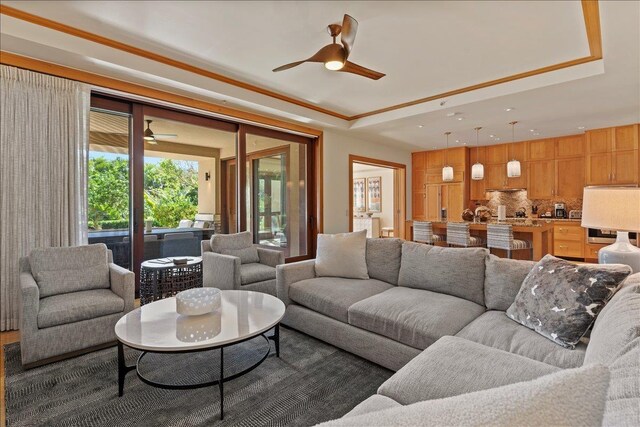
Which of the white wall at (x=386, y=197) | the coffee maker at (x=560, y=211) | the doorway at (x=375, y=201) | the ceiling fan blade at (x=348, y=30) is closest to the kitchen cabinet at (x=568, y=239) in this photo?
the coffee maker at (x=560, y=211)

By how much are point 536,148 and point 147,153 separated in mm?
7441

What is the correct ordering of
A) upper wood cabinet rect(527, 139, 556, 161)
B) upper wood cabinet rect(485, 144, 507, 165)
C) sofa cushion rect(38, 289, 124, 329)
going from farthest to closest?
upper wood cabinet rect(485, 144, 507, 165) → upper wood cabinet rect(527, 139, 556, 161) → sofa cushion rect(38, 289, 124, 329)

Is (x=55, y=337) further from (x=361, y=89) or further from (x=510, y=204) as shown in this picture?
(x=510, y=204)

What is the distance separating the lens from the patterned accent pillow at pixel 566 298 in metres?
1.64

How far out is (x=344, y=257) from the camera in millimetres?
3230

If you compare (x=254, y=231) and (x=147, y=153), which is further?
(x=254, y=231)

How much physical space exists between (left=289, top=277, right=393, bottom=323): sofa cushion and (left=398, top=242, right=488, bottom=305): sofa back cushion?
11.1 inches

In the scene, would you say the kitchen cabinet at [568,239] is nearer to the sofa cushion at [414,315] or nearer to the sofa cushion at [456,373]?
the sofa cushion at [414,315]

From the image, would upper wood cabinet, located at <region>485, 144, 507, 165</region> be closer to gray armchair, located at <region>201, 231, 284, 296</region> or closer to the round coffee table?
gray armchair, located at <region>201, 231, 284, 296</region>

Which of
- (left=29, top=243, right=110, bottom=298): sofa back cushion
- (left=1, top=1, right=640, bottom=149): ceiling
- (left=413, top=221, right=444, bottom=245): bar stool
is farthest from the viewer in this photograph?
(left=413, top=221, right=444, bottom=245): bar stool

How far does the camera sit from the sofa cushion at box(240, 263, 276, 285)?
3.64m

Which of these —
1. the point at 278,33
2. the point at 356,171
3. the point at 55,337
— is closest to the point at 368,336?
the point at 55,337

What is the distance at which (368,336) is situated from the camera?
2.33m

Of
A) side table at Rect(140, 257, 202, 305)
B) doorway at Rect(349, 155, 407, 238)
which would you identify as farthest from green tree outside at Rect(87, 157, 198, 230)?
doorway at Rect(349, 155, 407, 238)
